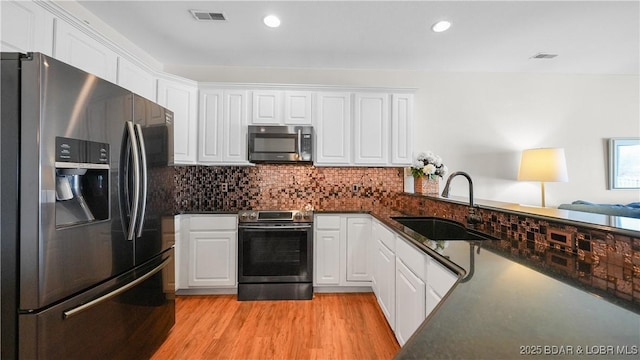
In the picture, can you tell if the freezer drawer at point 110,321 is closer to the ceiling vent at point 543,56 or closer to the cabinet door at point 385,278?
the cabinet door at point 385,278

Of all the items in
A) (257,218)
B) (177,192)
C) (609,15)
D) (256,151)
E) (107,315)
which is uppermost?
(609,15)

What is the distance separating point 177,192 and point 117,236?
1.86 metres

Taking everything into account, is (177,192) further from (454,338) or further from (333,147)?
(454,338)

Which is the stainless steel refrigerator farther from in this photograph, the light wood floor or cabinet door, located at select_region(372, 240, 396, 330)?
cabinet door, located at select_region(372, 240, 396, 330)

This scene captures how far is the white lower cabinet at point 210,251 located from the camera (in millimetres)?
2701

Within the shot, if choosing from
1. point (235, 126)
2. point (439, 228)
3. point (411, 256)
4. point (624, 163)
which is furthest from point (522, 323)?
point (624, 163)

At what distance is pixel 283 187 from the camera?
10.7 ft

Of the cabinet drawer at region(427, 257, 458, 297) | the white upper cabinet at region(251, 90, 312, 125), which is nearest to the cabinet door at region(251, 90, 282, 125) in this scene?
the white upper cabinet at region(251, 90, 312, 125)

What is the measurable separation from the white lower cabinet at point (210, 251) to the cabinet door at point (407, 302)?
1.70 meters

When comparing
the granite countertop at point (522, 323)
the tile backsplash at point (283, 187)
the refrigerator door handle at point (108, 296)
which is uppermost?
the tile backsplash at point (283, 187)

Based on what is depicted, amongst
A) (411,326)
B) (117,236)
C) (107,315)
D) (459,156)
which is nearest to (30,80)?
(117,236)

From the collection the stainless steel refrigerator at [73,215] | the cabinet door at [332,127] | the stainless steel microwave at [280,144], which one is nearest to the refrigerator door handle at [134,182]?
the stainless steel refrigerator at [73,215]

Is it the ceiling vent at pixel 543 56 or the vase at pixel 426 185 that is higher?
the ceiling vent at pixel 543 56

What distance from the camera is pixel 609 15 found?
7.21 feet
